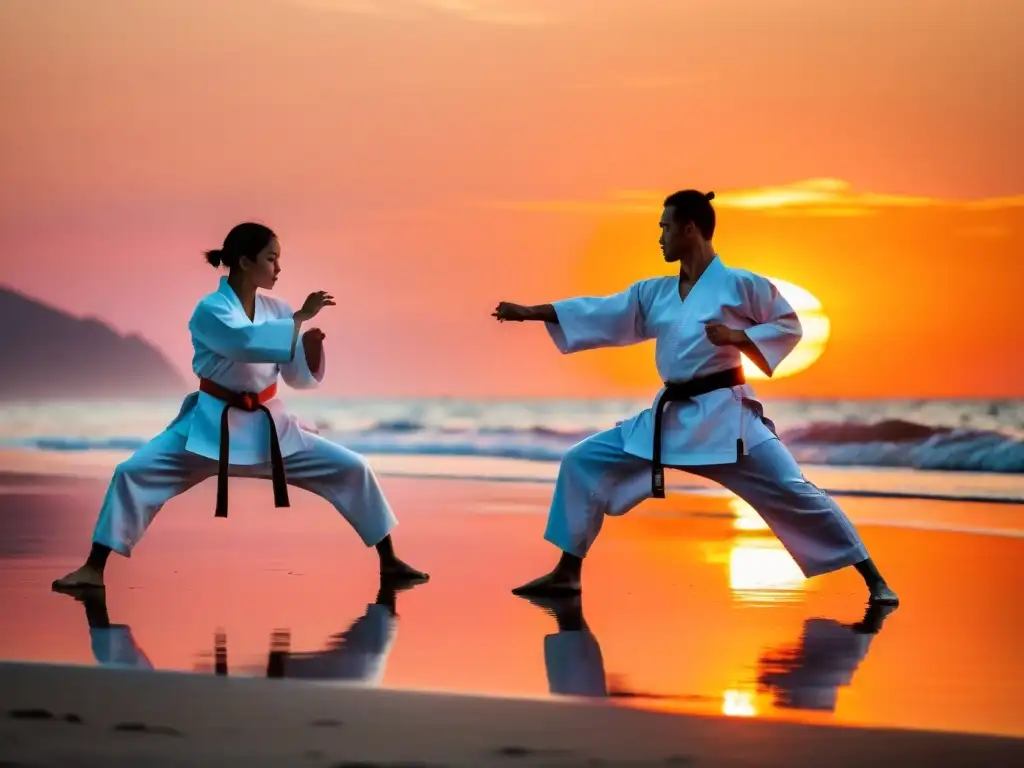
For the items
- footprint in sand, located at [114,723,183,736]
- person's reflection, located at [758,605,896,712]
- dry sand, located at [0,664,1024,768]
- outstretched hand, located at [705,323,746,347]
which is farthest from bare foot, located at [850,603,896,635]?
footprint in sand, located at [114,723,183,736]

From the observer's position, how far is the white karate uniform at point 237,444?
5.54 m

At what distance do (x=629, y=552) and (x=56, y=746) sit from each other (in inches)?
157

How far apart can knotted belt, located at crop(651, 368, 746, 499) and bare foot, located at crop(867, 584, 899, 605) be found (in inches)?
29.8

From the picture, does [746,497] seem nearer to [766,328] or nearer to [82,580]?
[766,328]

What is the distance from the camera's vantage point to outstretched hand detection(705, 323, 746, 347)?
5.29 meters

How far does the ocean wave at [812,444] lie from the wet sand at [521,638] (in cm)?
835

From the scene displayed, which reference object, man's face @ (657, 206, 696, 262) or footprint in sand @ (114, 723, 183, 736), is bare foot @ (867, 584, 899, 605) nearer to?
man's face @ (657, 206, 696, 262)

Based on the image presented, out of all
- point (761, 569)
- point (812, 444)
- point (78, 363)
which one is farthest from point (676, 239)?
point (78, 363)

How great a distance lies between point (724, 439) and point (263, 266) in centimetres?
172

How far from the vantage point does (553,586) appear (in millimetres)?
5520

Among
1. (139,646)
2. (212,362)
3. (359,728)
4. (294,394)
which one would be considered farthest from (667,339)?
(294,394)

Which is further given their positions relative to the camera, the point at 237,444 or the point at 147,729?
the point at 237,444

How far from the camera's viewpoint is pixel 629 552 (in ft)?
22.6

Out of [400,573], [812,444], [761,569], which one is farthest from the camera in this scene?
[812,444]
